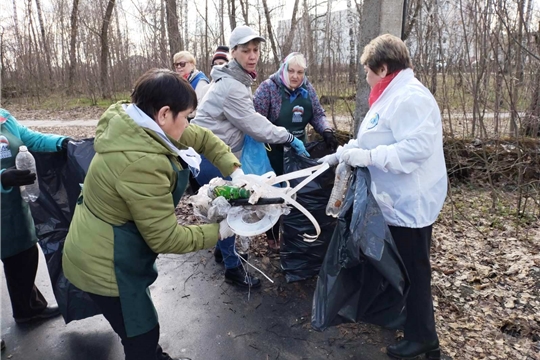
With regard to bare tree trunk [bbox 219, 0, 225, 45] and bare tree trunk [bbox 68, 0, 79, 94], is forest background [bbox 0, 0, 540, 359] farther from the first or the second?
Result: bare tree trunk [bbox 68, 0, 79, 94]

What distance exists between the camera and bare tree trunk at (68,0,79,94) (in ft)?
53.4

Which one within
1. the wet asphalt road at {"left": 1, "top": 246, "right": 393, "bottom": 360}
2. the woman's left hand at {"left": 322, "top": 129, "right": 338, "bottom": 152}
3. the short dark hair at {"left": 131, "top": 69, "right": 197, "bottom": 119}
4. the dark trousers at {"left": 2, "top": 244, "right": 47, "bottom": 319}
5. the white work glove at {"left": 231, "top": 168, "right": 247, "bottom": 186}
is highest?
the short dark hair at {"left": 131, "top": 69, "right": 197, "bottom": 119}

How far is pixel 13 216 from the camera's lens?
2.50m

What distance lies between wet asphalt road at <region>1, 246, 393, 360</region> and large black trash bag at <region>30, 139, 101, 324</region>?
295 millimetres

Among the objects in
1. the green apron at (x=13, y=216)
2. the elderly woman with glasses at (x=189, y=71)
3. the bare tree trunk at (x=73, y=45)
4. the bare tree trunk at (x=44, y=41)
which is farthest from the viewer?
the bare tree trunk at (x=44, y=41)

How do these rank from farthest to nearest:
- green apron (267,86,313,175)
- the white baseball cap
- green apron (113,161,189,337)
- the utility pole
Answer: green apron (267,86,313,175)
the utility pole
the white baseball cap
green apron (113,161,189,337)

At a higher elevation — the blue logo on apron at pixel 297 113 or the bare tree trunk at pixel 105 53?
the bare tree trunk at pixel 105 53

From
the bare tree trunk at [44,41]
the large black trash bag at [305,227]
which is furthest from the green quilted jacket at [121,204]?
the bare tree trunk at [44,41]

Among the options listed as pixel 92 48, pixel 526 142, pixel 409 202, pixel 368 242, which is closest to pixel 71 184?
pixel 368 242

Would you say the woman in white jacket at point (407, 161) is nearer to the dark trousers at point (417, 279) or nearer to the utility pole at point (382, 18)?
the dark trousers at point (417, 279)

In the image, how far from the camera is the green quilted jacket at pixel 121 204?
1.57 metres

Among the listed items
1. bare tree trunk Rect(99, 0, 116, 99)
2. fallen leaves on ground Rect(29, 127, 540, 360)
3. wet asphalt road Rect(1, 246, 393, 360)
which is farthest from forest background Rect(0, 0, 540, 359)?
bare tree trunk Rect(99, 0, 116, 99)

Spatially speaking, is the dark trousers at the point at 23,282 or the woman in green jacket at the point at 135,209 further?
the dark trousers at the point at 23,282

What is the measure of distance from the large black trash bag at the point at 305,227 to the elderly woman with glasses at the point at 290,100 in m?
0.52
